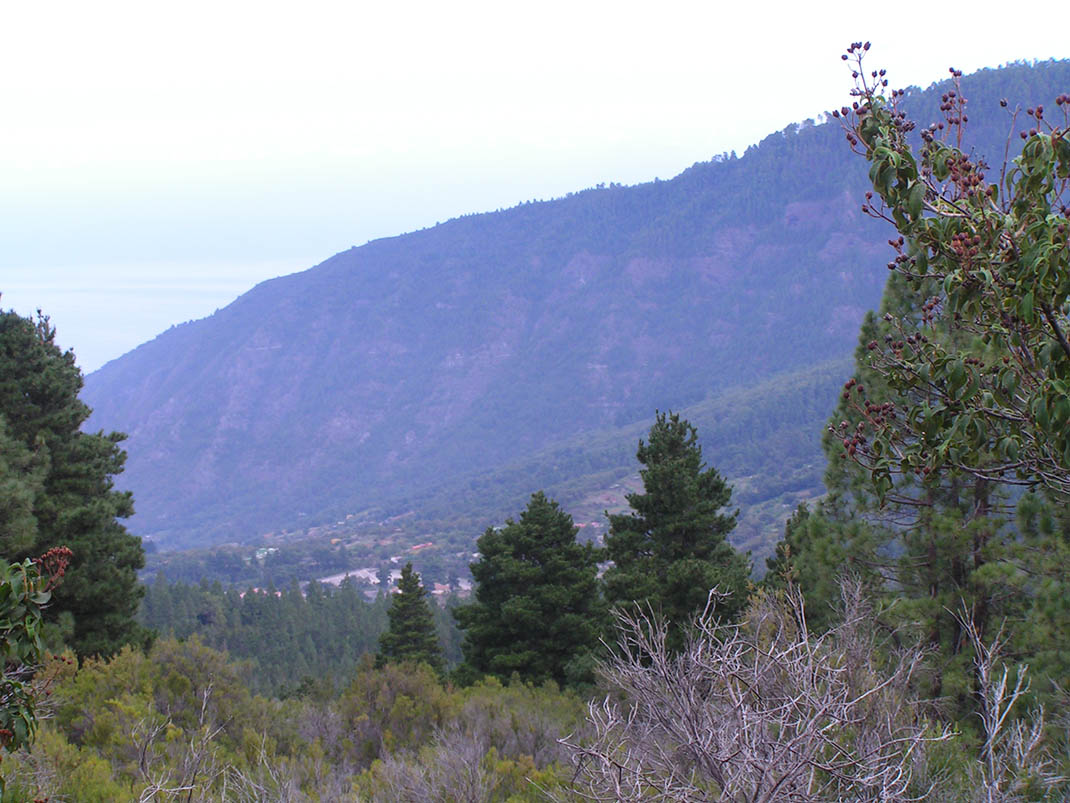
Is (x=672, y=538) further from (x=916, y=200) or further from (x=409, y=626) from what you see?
(x=916, y=200)

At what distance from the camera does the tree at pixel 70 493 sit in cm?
1585

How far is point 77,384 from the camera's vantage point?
18.7 meters

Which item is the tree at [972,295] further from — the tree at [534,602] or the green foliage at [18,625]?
the tree at [534,602]

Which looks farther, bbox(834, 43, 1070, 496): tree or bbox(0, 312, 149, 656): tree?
bbox(0, 312, 149, 656): tree

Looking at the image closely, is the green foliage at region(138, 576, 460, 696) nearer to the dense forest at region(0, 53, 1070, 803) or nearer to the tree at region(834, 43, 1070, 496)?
the dense forest at region(0, 53, 1070, 803)

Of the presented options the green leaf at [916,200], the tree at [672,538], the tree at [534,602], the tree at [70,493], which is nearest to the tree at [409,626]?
the tree at [534,602]

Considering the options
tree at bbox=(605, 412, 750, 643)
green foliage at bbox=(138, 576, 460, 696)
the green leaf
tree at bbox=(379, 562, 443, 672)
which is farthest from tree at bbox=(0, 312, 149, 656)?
green foliage at bbox=(138, 576, 460, 696)

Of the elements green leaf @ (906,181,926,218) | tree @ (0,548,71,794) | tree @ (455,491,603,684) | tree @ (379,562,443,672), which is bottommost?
tree @ (379,562,443,672)

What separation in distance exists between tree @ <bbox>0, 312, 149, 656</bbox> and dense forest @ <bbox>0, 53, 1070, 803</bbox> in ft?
0.22

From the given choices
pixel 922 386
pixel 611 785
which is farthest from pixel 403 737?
pixel 922 386

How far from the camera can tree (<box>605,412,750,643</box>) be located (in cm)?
1775

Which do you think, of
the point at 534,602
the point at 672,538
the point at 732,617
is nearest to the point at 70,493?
the point at 534,602

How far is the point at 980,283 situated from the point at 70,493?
17.7 m

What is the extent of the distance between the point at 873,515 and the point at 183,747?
9.77 m
